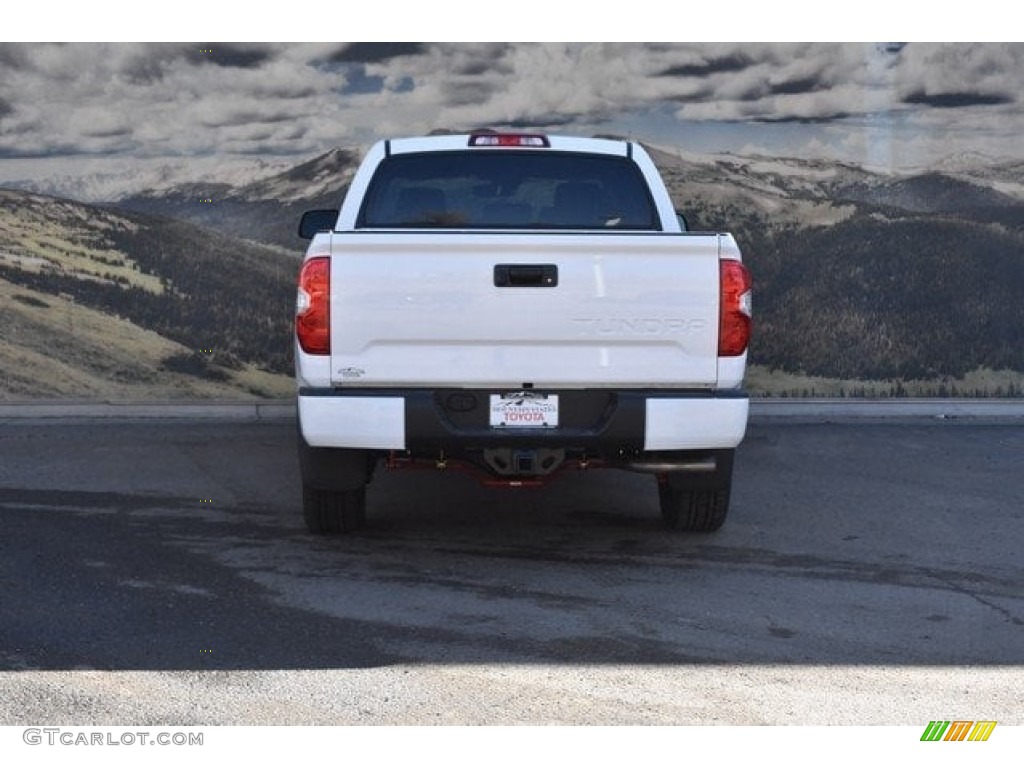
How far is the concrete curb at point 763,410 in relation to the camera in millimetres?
11508

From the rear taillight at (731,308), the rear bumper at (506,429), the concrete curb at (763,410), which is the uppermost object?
the rear taillight at (731,308)

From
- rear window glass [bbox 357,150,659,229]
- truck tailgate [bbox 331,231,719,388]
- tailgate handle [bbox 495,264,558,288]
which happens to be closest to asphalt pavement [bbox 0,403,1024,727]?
truck tailgate [bbox 331,231,719,388]

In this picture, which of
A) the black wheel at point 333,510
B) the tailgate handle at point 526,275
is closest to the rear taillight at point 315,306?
the tailgate handle at point 526,275

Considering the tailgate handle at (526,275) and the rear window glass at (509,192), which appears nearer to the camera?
the tailgate handle at (526,275)

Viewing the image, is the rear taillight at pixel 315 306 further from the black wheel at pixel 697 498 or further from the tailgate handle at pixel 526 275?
the black wheel at pixel 697 498

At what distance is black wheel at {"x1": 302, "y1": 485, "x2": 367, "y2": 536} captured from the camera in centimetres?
736

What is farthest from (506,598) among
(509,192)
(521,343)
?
(509,192)

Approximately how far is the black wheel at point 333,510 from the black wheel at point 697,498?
151cm

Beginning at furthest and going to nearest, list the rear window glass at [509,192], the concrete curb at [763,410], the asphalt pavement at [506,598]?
the concrete curb at [763,410] < the rear window glass at [509,192] < the asphalt pavement at [506,598]

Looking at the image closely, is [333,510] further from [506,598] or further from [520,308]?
[520,308]

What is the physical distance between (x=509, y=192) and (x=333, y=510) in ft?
6.60

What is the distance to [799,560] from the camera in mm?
7238

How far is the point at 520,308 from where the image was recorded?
21.4 ft

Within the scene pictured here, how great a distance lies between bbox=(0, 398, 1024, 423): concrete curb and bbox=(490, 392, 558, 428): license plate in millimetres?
5216
